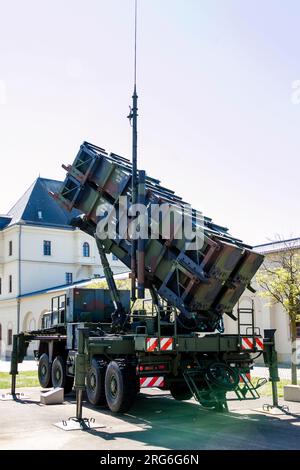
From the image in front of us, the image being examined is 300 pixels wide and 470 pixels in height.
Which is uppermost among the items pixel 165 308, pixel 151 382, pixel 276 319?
pixel 165 308

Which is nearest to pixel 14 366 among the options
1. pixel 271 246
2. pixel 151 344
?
pixel 151 344

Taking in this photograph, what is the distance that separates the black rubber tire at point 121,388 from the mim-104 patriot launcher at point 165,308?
0.02m

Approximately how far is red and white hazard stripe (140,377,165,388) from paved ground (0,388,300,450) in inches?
25.9

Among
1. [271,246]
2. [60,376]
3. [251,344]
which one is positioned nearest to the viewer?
[251,344]

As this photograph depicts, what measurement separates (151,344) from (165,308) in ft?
5.89

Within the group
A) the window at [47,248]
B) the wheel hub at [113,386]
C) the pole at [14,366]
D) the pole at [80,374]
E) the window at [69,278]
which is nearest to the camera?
the pole at [80,374]

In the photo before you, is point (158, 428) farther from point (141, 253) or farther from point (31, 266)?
point (31, 266)

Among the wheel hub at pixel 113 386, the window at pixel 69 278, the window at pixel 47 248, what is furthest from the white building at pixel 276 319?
the window at pixel 47 248

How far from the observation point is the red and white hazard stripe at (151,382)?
11.9 m

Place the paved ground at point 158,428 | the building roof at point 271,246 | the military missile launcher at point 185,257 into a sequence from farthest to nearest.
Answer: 1. the building roof at point 271,246
2. the military missile launcher at point 185,257
3. the paved ground at point 158,428

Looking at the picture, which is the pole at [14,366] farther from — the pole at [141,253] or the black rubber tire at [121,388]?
the pole at [141,253]

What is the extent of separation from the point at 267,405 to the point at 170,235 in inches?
171

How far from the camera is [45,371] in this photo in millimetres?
18031
